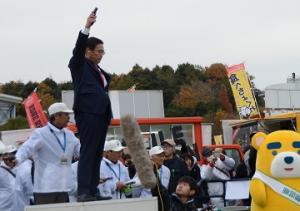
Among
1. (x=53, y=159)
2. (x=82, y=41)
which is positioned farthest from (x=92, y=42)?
(x=53, y=159)

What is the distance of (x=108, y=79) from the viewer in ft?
18.9

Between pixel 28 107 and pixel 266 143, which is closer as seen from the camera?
pixel 266 143

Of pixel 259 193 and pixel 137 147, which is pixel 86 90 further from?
pixel 259 193

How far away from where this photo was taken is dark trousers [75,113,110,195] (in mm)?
5461

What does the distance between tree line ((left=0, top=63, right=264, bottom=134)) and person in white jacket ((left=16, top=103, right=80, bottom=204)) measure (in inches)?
1552

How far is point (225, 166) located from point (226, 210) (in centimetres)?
223

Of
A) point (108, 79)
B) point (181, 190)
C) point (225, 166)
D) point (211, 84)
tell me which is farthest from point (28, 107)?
point (211, 84)

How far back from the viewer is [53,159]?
19.4 ft

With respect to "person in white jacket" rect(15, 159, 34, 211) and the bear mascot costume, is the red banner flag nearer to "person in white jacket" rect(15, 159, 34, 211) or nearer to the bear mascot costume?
"person in white jacket" rect(15, 159, 34, 211)

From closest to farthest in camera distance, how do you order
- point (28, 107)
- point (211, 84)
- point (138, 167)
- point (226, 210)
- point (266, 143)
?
point (138, 167), point (266, 143), point (226, 210), point (28, 107), point (211, 84)

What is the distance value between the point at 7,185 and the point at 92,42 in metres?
2.69

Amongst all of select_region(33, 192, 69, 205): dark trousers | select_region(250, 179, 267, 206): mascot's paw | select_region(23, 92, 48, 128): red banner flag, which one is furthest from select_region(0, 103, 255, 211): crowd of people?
select_region(23, 92, 48, 128): red banner flag

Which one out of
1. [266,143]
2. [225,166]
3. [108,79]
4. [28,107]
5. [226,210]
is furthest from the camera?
[28,107]

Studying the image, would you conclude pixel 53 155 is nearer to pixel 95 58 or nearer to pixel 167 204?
pixel 95 58
